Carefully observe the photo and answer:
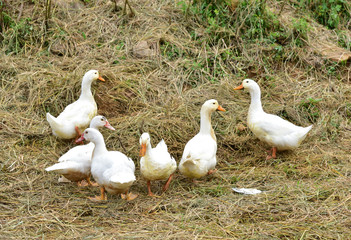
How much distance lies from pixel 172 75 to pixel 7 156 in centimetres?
272

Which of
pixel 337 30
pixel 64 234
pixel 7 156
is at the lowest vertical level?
pixel 7 156

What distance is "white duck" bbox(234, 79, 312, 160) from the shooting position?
18.2ft

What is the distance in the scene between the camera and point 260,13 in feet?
25.0

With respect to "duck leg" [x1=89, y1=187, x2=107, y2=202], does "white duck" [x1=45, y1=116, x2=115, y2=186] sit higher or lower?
higher

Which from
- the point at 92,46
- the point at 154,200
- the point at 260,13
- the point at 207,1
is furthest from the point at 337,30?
the point at 154,200

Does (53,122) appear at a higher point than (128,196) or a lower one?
higher

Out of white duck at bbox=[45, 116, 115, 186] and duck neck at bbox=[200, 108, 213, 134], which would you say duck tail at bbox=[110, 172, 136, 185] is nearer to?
white duck at bbox=[45, 116, 115, 186]

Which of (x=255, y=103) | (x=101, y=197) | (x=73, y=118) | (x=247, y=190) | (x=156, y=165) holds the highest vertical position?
(x=255, y=103)

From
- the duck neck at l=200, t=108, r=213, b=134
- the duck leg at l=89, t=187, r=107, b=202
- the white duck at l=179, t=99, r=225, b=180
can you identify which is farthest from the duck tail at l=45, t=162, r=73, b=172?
the duck neck at l=200, t=108, r=213, b=134

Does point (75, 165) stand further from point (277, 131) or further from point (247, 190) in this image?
point (277, 131)

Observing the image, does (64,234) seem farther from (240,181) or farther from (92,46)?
(92,46)

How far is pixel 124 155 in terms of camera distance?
192 inches

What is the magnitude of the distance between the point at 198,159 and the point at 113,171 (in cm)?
95

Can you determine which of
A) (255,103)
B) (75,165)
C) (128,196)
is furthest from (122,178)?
(255,103)
